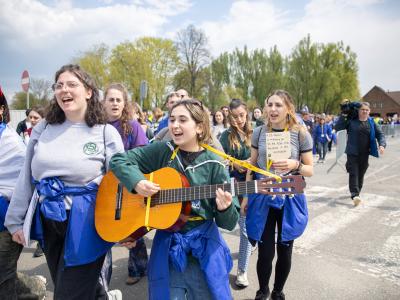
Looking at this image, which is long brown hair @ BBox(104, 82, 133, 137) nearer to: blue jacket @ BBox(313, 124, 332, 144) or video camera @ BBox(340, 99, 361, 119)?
video camera @ BBox(340, 99, 361, 119)

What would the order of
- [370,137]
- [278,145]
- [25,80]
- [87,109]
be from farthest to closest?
1. [25,80]
2. [370,137]
3. [278,145]
4. [87,109]

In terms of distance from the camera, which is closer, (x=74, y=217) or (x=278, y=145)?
(x=74, y=217)

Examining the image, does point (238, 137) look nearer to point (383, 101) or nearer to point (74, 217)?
point (74, 217)

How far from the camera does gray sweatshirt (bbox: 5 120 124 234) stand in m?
2.12

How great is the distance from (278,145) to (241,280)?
166 cm

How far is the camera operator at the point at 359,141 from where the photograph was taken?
646cm

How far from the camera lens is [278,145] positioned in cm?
258

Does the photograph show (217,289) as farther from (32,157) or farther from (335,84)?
(335,84)

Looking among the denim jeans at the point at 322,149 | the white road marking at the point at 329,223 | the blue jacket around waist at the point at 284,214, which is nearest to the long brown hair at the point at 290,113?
the blue jacket around waist at the point at 284,214

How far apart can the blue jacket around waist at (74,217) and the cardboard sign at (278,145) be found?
1.43 metres

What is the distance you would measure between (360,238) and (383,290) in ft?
4.94

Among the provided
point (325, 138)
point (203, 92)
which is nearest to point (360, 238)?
point (325, 138)

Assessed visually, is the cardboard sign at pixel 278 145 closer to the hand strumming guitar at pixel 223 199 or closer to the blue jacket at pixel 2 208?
the hand strumming guitar at pixel 223 199

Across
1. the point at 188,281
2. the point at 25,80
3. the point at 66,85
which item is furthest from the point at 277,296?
the point at 25,80
